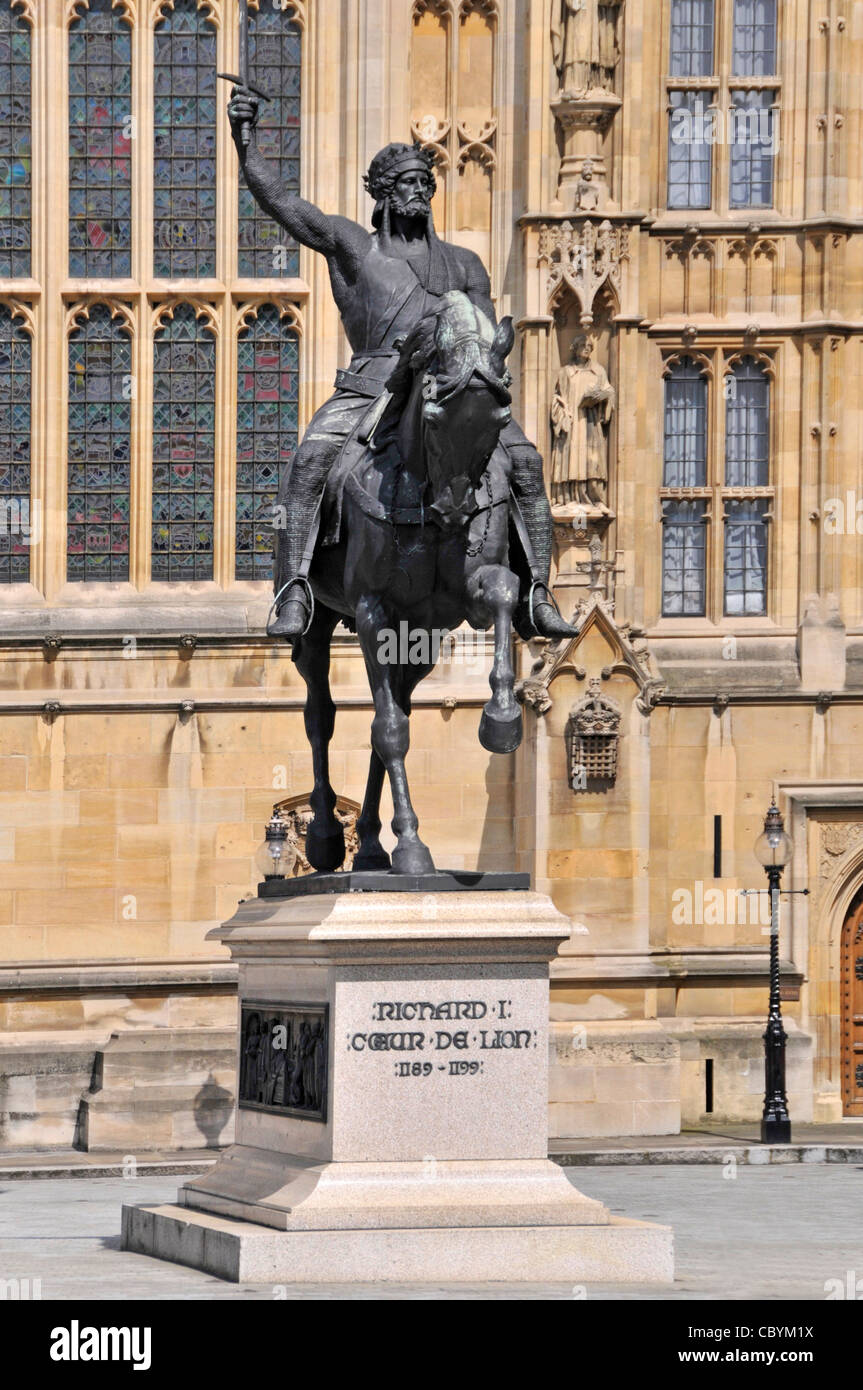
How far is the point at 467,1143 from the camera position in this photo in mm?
13219

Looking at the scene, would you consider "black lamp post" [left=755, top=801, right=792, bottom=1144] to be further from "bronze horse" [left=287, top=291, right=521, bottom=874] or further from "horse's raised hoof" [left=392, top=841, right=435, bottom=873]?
"horse's raised hoof" [left=392, top=841, right=435, bottom=873]

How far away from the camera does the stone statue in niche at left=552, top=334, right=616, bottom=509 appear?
2844 centimetres

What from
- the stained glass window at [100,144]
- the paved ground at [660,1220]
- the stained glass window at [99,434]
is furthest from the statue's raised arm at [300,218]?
the stained glass window at [100,144]

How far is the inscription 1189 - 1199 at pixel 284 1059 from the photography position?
13.4 m

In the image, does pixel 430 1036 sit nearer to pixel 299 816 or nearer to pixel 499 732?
pixel 499 732

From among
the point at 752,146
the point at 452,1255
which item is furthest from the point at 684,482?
the point at 452,1255

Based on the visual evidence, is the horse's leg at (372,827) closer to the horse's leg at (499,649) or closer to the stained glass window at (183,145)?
the horse's leg at (499,649)

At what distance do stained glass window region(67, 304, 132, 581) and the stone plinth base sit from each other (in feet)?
56.3

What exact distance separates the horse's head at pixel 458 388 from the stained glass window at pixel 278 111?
1620 centimetres

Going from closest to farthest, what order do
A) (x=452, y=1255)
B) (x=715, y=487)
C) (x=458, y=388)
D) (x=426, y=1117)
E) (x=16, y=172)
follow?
1. (x=452, y=1255)
2. (x=458, y=388)
3. (x=426, y=1117)
4. (x=16, y=172)
5. (x=715, y=487)

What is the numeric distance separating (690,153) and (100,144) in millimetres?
5910

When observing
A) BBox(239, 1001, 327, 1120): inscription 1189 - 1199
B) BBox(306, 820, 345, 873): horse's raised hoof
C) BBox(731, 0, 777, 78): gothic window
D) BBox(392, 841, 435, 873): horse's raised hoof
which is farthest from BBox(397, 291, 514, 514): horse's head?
BBox(731, 0, 777, 78): gothic window

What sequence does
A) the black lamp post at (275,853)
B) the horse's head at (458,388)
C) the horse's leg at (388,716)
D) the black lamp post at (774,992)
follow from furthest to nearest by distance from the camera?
the black lamp post at (774,992), the black lamp post at (275,853), the horse's leg at (388,716), the horse's head at (458,388)

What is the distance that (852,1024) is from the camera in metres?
29.3
